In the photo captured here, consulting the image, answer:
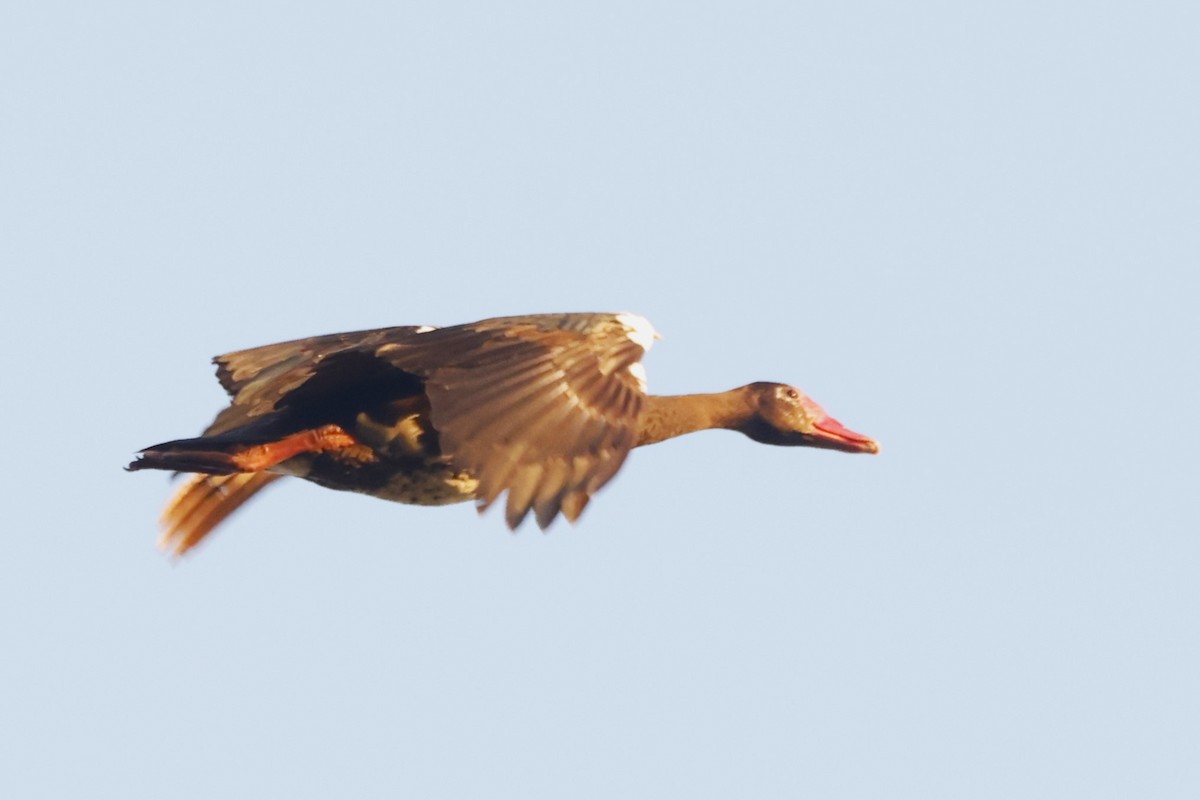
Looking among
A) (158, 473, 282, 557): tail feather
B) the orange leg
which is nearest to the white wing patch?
the orange leg

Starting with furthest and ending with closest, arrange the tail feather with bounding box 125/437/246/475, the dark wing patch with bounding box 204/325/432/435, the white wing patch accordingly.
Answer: the dark wing patch with bounding box 204/325/432/435
the tail feather with bounding box 125/437/246/475
the white wing patch

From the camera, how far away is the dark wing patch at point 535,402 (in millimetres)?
7781

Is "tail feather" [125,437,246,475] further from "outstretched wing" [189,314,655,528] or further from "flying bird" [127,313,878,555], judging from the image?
"outstretched wing" [189,314,655,528]

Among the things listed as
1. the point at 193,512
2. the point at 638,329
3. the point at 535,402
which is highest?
the point at 638,329

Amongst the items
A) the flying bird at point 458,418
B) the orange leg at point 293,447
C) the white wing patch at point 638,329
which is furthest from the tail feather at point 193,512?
the white wing patch at point 638,329

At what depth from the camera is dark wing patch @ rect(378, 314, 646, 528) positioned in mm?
7781

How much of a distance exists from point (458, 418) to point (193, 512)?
3.36 meters

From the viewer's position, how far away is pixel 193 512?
1091 cm

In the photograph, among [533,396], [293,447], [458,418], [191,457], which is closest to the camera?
[458,418]

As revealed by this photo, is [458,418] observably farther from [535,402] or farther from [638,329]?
[638,329]

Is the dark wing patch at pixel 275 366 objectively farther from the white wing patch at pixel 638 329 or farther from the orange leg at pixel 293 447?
the white wing patch at pixel 638 329

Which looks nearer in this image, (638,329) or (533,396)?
(533,396)

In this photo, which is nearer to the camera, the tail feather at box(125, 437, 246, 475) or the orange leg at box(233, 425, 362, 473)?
the tail feather at box(125, 437, 246, 475)

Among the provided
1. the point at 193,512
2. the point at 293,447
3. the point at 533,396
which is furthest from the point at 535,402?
the point at 193,512
